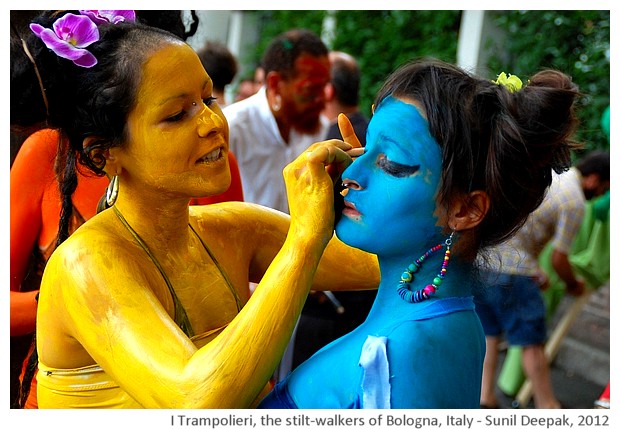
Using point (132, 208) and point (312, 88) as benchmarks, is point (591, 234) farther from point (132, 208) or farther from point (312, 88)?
point (132, 208)

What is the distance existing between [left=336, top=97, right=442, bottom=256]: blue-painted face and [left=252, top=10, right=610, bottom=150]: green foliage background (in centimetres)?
394

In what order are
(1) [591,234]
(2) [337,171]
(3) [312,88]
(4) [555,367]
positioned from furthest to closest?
(4) [555,367]
(1) [591,234]
(3) [312,88]
(2) [337,171]

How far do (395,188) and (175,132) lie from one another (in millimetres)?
465

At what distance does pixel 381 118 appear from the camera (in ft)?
5.85

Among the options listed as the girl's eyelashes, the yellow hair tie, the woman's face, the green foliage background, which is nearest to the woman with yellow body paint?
the woman's face

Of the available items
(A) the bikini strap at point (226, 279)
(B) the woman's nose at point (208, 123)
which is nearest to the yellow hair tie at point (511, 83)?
(B) the woman's nose at point (208, 123)

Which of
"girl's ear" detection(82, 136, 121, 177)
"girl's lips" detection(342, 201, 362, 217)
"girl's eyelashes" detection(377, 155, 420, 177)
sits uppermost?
"girl's eyelashes" detection(377, 155, 420, 177)

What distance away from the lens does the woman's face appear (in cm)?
179

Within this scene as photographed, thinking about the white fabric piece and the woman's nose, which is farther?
the woman's nose

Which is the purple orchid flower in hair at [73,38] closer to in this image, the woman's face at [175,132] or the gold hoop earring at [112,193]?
the woman's face at [175,132]

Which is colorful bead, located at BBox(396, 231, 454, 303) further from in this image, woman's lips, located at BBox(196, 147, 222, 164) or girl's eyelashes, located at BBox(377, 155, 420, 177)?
woman's lips, located at BBox(196, 147, 222, 164)

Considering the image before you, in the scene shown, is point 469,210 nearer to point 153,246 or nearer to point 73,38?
point 153,246

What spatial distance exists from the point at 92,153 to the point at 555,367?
5.60m
